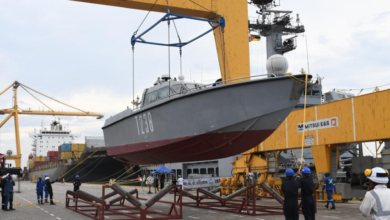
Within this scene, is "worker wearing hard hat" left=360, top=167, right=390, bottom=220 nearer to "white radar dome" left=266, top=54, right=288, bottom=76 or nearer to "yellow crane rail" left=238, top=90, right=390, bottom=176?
"white radar dome" left=266, top=54, right=288, bottom=76

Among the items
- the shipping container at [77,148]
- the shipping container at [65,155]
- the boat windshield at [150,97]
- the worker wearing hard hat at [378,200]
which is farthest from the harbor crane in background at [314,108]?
the shipping container at [77,148]

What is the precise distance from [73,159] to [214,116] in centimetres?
3258

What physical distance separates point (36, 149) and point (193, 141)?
53.9m

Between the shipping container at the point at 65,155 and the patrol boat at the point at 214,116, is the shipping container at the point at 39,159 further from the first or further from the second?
the patrol boat at the point at 214,116

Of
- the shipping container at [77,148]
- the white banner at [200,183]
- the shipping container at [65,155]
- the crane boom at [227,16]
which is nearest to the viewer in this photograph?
the crane boom at [227,16]

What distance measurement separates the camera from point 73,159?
37781mm

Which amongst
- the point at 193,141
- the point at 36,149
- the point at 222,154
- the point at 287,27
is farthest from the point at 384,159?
the point at 36,149

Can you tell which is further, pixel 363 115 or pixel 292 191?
pixel 363 115

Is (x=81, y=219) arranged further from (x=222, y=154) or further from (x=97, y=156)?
(x=97, y=156)

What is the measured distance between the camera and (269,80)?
780cm

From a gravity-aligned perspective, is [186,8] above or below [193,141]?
above

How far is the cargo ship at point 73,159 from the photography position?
1291 inches

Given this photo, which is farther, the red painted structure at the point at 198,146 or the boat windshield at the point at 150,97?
the boat windshield at the point at 150,97

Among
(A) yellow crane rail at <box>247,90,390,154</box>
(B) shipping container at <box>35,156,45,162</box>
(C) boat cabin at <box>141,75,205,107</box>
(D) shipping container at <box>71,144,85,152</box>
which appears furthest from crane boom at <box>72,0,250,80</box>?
(B) shipping container at <box>35,156,45,162</box>
